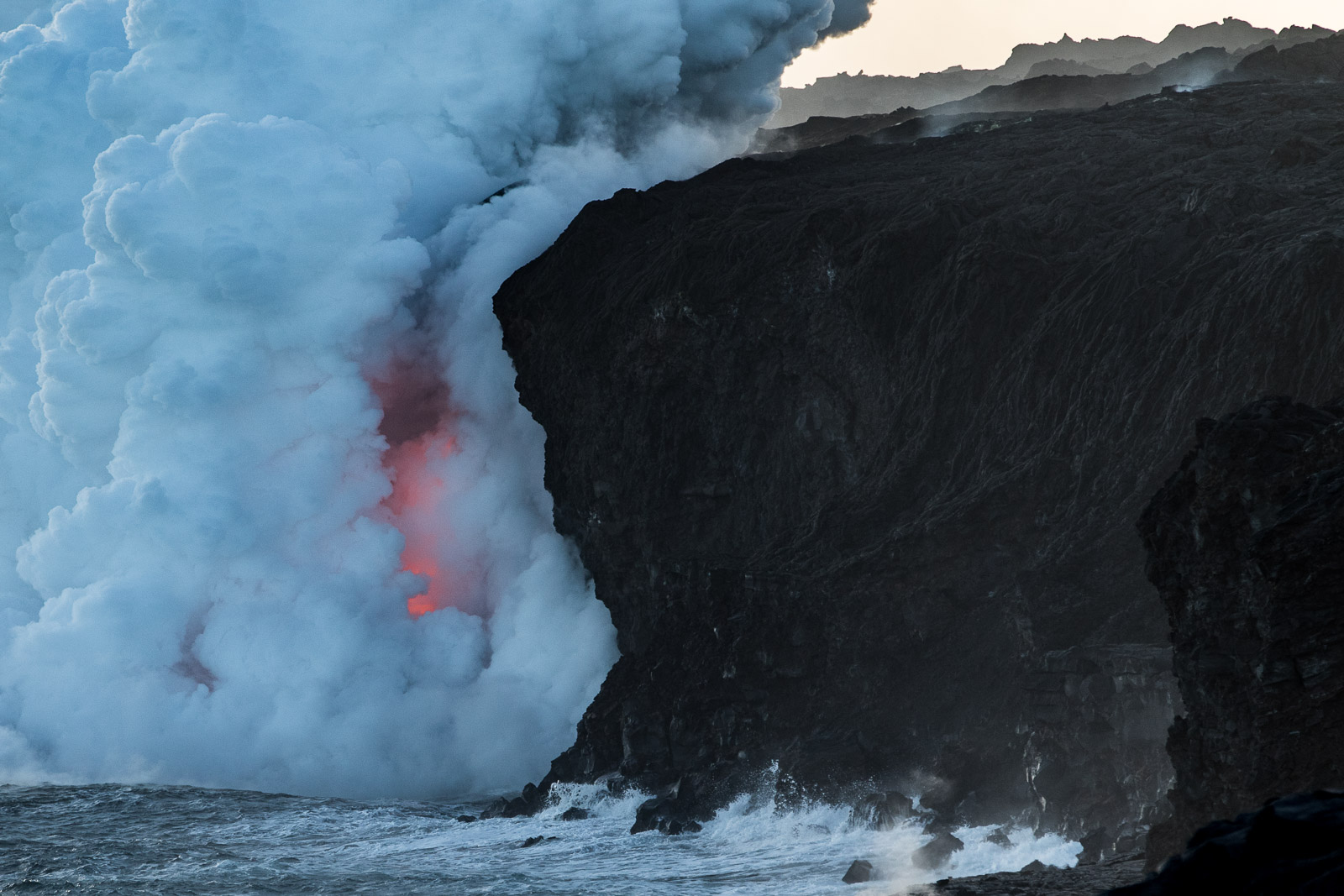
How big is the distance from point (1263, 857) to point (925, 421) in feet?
133

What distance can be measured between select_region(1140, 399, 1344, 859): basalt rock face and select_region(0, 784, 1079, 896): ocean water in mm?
10228

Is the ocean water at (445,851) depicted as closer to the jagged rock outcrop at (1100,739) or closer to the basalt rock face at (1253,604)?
the jagged rock outcrop at (1100,739)

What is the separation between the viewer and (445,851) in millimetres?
53188

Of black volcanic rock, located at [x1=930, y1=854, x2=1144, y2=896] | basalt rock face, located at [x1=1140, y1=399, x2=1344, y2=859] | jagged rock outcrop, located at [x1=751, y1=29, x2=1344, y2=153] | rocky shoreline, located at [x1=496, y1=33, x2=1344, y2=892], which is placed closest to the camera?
basalt rock face, located at [x1=1140, y1=399, x2=1344, y2=859]

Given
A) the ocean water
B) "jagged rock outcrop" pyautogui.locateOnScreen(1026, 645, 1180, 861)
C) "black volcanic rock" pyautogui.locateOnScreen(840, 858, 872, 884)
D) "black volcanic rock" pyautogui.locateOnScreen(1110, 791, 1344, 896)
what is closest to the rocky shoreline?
"jagged rock outcrop" pyautogui.locateOnScreen(1026, 645, 1180, 861)

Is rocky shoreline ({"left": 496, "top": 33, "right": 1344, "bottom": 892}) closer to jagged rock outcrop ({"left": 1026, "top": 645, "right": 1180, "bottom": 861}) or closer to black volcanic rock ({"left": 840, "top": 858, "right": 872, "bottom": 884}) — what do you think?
jagged rock outcrop ({"left": 1026, "top": 645, "right": 1180, "bottom": 861})

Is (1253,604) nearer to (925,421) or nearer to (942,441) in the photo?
(942,441)

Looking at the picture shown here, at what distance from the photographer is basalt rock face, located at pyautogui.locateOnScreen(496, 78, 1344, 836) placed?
41.8 m

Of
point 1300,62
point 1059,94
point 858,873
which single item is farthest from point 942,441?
point 1059,94

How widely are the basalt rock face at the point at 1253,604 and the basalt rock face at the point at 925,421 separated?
9377 mm

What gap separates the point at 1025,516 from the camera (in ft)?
152

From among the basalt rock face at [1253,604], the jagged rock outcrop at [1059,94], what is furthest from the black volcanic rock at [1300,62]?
the basalt rock face at [1253,604]

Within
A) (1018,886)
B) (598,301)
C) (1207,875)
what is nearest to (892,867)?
(1018,886)

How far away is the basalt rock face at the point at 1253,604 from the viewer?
918 inches
